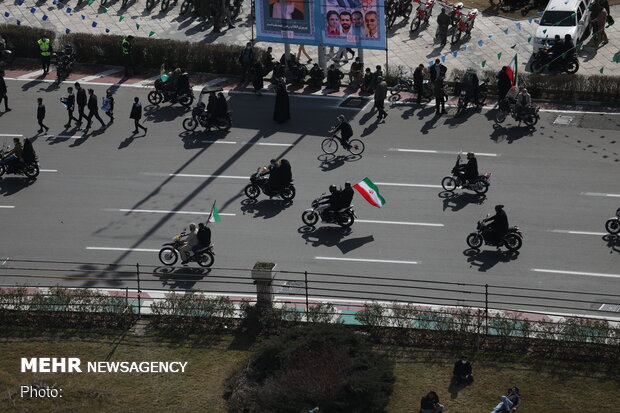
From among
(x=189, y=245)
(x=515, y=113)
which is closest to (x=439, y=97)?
(x=515, y=113)

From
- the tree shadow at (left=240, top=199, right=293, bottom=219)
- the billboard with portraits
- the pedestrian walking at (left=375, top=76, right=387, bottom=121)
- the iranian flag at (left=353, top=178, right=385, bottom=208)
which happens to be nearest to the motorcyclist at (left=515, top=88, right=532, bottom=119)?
the pedestrian walking at (left=375, top=76, right=387, bottom=121)

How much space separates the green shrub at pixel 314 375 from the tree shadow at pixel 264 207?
318 inches

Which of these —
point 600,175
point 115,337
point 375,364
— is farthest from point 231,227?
point 600,175

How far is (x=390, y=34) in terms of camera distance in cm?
4256

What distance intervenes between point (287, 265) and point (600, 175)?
10611 mm

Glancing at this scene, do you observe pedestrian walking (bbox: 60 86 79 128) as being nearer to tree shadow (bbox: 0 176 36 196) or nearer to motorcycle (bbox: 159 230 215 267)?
tree shadow (bbox: 0 176 36 196)

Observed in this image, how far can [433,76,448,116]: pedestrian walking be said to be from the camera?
34.2 m

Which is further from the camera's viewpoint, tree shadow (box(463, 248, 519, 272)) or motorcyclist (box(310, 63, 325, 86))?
motorcyclist (box(310, 63, 325, 86))

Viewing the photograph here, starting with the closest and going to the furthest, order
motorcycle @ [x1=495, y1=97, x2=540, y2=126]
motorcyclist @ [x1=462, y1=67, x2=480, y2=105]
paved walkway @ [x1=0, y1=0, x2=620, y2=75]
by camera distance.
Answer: motorcycle @ [x1=495, y1=97, x2=540, y2=126] < motorcyclist @ [x1=462, y1=67, x2=480, y2=105] < paved walkway @ [x1=0, y1=0, x2=620, y2=75]

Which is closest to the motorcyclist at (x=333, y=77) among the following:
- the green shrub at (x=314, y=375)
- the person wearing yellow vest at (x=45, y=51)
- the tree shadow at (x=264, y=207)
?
the tree shadow at (x=264, y=207)

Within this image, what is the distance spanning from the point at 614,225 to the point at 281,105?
41.0 ft

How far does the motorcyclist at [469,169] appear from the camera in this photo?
95.7ft

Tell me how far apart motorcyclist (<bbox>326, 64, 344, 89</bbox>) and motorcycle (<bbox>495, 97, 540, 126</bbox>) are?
20.2 ft

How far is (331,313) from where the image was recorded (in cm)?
2295
